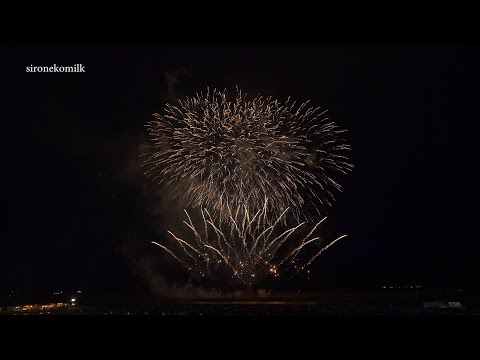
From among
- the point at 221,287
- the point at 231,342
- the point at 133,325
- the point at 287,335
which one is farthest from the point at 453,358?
the point at 221,287

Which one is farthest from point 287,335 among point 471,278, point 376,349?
point 471,278

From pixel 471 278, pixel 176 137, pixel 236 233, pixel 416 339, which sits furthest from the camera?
pixel 471 278

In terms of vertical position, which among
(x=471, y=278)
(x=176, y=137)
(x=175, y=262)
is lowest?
(x=471, y=278)

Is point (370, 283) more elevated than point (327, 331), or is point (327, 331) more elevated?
point (327, 331)

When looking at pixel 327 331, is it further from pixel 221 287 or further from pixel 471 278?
pixel 471 278

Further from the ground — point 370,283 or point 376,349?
point 376,349

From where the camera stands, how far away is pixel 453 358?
288 inches

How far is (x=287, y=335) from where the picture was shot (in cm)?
831

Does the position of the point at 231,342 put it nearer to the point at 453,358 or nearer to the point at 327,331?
the point at 327,331

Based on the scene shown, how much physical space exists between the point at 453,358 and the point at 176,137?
7.89m

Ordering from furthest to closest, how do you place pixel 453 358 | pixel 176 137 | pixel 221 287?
pixel 221 287, pixel 176 137, pixel 453 358

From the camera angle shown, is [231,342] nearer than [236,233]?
Yes

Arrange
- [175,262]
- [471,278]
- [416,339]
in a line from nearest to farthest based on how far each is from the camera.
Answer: [416,339] < [175,262] < [471,278]

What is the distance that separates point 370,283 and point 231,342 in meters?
15.0
